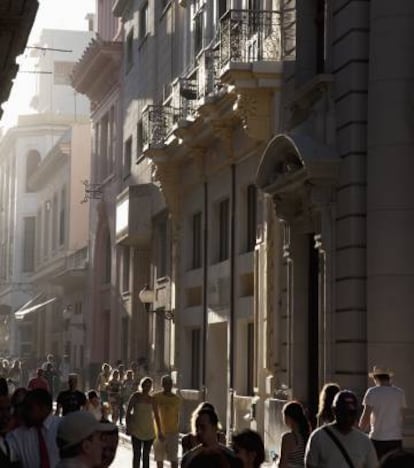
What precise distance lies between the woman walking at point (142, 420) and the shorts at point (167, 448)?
0.48 m

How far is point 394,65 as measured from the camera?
19.6 m

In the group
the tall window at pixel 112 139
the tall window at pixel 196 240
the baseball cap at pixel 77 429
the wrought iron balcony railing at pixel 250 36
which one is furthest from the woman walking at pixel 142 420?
the tall window at pixel 112 139

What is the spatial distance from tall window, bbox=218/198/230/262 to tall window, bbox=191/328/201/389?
294 centimetres

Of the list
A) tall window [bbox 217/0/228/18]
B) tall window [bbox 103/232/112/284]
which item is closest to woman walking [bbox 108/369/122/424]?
tall window [bbox 217/0/228/18]

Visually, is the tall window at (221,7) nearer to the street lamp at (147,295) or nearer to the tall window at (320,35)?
the tall window at (320,35)

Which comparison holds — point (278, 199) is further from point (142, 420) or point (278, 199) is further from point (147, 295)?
point (147, 295)

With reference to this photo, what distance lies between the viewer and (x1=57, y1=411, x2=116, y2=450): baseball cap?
6.50 meters

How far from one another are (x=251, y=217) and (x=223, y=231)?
2631 mm

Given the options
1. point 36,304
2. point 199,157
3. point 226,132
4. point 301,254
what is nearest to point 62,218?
point 36,304

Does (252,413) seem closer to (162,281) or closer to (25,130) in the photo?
(162,281)

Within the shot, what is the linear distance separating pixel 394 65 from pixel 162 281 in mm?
18147

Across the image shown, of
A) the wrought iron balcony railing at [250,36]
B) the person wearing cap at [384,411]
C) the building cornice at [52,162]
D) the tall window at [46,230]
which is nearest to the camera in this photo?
the person wearing cap at [384,411]

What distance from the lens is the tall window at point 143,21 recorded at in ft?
137

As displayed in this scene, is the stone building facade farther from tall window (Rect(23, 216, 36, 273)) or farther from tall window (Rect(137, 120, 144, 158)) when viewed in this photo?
tall window (Rect(23, 216, 36, 273))
